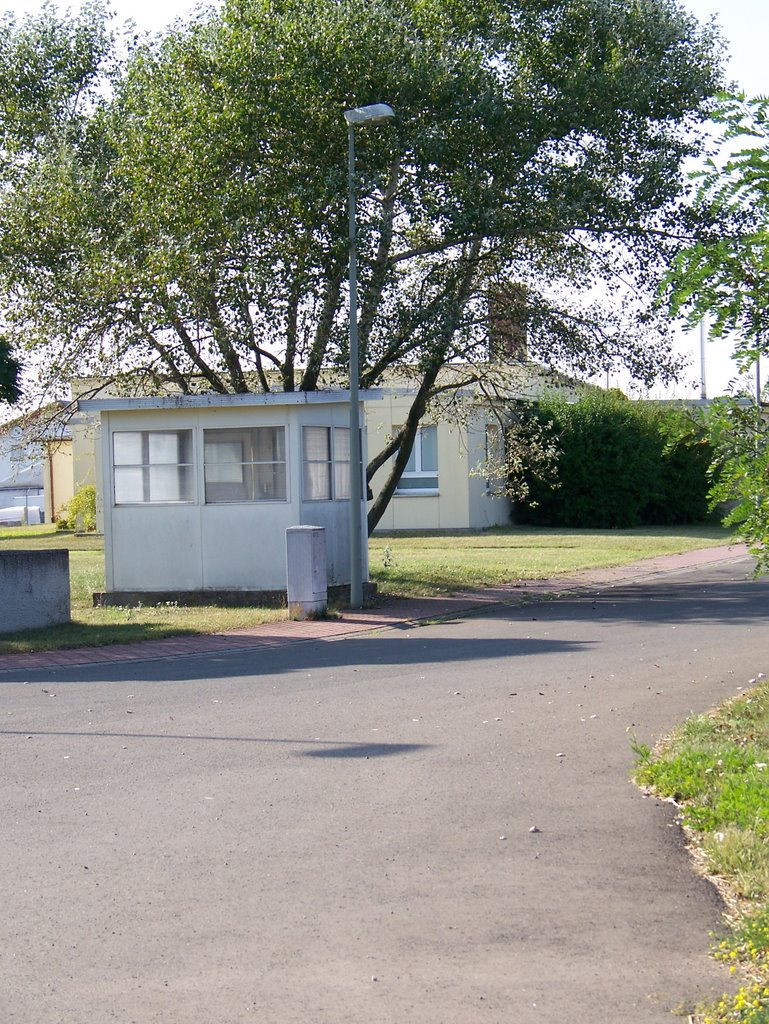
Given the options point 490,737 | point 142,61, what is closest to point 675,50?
point 142,61

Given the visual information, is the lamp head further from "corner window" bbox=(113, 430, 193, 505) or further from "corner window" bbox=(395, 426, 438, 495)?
"corner window" bbox=(395, 426, 438, 495)

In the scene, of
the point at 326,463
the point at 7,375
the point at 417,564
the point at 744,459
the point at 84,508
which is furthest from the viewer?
the point at 84,508

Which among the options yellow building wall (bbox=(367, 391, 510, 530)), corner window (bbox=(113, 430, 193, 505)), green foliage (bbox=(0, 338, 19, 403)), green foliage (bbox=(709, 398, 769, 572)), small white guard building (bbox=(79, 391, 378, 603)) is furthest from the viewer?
yellow building wall (bbox=(367, 391, 510, 530))

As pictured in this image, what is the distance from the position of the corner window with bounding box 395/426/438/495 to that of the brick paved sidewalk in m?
14.1

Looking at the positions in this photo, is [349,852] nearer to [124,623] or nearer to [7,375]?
[124,623]

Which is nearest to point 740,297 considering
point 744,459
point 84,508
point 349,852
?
point 744,459

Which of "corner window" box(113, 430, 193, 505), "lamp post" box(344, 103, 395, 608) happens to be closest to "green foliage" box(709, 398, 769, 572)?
"lamp post" box(344, 103, 395, 608)

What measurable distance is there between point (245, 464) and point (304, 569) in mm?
2621

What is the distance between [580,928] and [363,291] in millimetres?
13897

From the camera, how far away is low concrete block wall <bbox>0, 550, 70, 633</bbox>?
49.3ft

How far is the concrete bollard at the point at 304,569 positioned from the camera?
1619cm

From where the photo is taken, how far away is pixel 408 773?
7.45 m

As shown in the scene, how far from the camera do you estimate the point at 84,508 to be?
125ft

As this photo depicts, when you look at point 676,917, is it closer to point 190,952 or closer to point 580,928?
point 580,928
